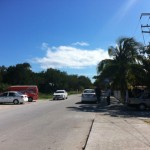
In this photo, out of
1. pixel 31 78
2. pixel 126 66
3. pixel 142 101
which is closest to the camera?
pixel 142 101

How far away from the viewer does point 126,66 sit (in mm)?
41438

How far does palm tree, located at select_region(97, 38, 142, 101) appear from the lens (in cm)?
4141

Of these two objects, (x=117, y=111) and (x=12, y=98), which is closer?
(x=117, y=111)

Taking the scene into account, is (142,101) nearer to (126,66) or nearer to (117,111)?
(117,111)

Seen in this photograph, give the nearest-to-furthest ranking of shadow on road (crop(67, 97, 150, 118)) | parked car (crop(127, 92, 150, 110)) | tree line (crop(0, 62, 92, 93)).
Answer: shadow on road (crop(67, 97, 150, 118)) < parked car (crop(127, 92, 150, 110)) < tree line (crop(0, 62, 92, 93))

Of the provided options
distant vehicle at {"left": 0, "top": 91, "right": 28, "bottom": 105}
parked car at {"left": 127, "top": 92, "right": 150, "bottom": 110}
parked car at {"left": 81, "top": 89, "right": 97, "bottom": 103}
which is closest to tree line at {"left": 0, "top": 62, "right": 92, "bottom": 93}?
distant vehicle at {"left": 0, "top": 91, "right": 28, "bottom": 105}

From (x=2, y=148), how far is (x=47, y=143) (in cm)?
167

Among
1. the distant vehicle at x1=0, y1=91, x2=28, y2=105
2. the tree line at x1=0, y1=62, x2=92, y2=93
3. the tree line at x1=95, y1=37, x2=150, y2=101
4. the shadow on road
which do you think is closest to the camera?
the shadow on road

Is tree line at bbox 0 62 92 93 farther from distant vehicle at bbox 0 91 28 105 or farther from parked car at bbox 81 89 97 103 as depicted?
parked car at bbox 81 89 97 103

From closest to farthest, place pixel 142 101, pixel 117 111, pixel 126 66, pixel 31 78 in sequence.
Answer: pixel 117 111
pixel 142 101
pixel 126 66
pixel 31 78

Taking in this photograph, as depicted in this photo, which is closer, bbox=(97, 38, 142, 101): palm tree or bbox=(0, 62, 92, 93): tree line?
bbox=(97, 38, 142, 101): palm tree

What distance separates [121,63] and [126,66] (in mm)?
852

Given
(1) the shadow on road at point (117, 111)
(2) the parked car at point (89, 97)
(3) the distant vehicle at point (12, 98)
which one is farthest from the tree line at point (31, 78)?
(1) the shadow on road at point (117, 111)

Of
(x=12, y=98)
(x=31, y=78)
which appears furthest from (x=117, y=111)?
(x=31, y=78)
